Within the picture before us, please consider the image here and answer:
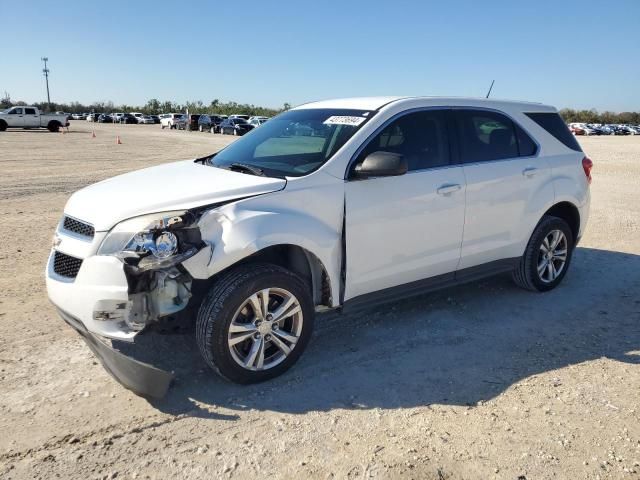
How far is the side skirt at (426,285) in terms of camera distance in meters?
4.00

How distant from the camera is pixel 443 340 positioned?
428cm

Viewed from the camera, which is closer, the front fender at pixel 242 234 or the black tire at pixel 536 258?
the front fender at pixel 242 234

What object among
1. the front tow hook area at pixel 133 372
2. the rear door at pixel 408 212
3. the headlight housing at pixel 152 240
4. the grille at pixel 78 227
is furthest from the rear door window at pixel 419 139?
the front tow hook area at pixel 133 372

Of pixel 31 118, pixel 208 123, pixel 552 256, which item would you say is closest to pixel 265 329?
pixel 552 256

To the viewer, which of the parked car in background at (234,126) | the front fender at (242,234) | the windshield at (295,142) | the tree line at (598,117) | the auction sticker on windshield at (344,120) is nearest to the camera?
the front fender at (242,234)

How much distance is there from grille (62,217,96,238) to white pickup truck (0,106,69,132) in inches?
1643

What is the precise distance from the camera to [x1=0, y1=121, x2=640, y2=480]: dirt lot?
2.80 metres

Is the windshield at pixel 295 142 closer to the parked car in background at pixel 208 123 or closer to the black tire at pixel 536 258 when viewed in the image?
the black tire at pixel 536 258

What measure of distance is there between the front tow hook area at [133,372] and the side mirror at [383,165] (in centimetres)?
189

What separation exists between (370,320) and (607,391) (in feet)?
6.16

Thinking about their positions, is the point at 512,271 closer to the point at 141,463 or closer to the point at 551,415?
the point at 551,415

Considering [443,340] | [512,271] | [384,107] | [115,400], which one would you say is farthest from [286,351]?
[512,271]

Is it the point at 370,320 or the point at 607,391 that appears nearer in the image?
the point at 607,391

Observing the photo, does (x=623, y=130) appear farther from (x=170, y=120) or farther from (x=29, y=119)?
(x=29, y=119)
